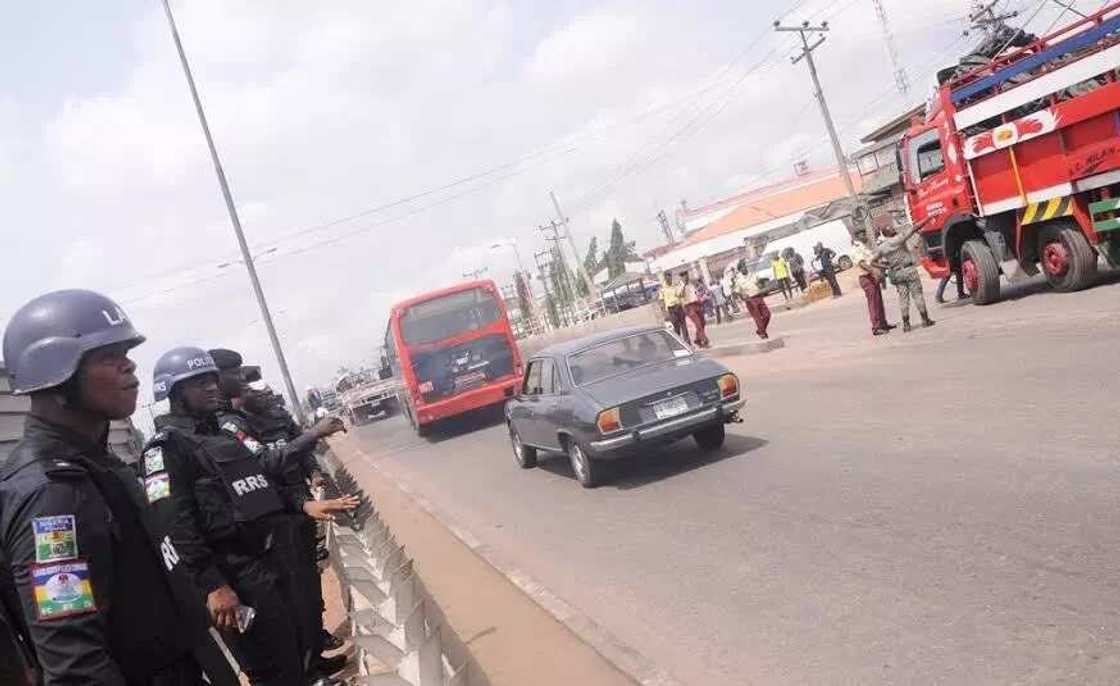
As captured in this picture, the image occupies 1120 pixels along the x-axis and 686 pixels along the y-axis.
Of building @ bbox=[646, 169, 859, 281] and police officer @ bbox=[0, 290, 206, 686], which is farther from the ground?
building @ bbox=[646, 169, 859, 281]

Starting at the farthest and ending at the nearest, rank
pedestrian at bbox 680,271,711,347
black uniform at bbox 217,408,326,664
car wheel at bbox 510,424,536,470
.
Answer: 1. pedestrian at bbox 680,271,711,347
2. car wheel at bbox 510,424,536,470
3. black uniform at bbox 217,408,326,664

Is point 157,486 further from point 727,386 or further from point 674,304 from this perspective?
point 674,304

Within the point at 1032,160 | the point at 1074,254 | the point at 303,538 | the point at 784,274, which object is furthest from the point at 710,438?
the point at 784,274

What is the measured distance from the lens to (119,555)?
236 cm

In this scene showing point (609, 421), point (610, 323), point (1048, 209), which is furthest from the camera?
point (610, 323)

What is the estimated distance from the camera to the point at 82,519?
7.34 ft

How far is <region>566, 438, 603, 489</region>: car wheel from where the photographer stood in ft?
29.1

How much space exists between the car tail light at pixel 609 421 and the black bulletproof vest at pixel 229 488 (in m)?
4.08

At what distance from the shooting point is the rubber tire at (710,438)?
9062mm

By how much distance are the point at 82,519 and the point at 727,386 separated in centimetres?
680

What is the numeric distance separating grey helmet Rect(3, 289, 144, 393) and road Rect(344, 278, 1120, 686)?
315 centimetres

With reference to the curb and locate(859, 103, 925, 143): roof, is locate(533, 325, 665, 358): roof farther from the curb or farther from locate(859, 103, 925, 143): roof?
locate(859, 103, 925, 143): roof

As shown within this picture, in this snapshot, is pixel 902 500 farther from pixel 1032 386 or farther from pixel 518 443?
pixel 518 443

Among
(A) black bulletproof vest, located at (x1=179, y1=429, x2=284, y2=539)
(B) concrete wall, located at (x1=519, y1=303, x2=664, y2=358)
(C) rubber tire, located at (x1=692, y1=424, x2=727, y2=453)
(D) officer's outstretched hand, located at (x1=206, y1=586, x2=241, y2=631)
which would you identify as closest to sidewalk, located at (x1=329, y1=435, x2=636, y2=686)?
(D) officer's outstretched hand, located at (x1=206, y1=586, x2=241, y2=631)
